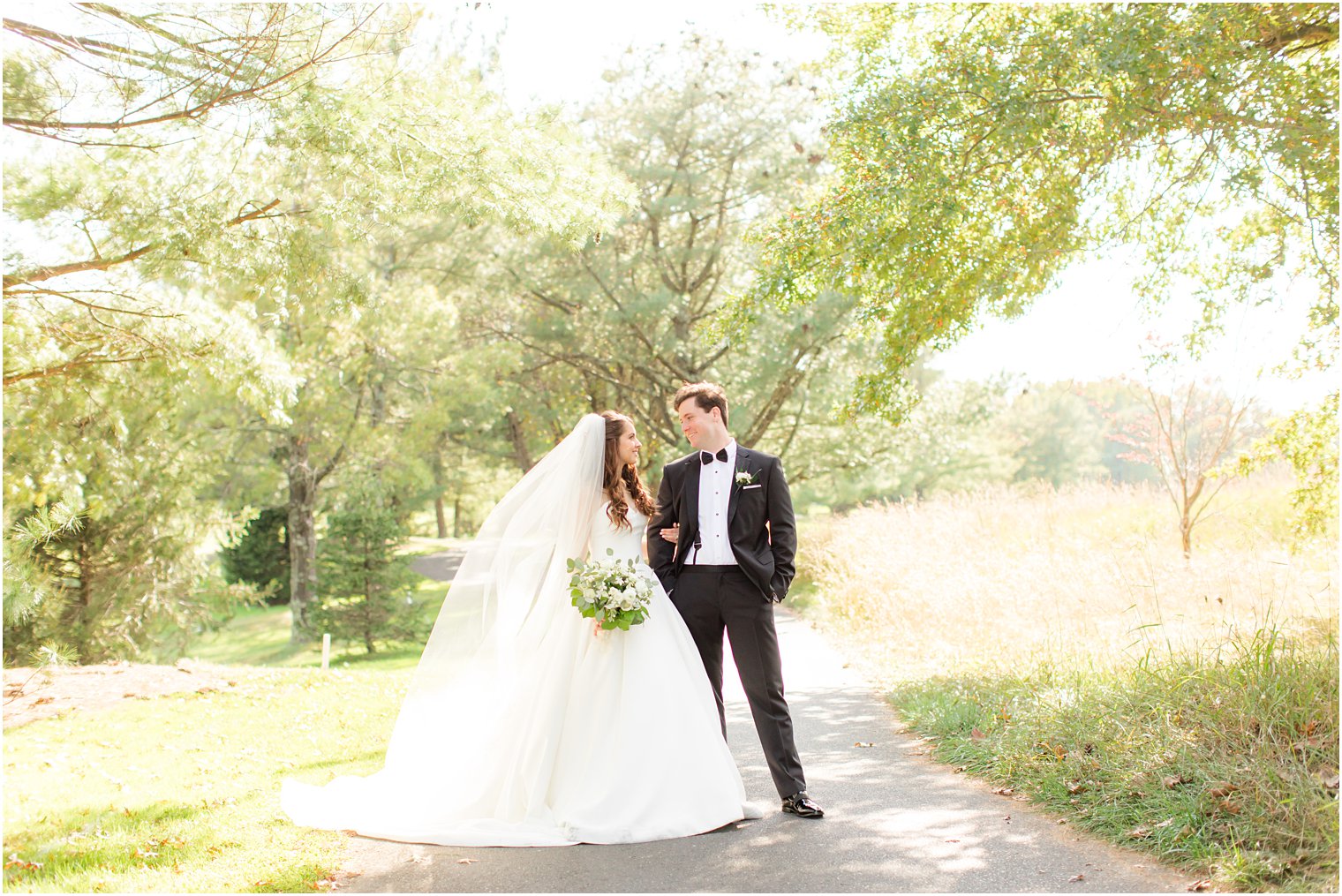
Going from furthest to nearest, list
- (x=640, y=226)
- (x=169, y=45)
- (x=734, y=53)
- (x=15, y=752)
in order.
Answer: (x=640, y=226), (x=734, y=53), (x=15, y=752), (x=169, y=45)

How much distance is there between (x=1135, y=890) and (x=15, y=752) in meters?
7.22

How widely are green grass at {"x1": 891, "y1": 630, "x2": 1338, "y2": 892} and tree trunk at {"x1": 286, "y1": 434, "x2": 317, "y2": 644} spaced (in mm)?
15829

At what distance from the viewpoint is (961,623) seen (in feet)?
33.0

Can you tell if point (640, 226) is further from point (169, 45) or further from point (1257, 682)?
point (1257, 682)

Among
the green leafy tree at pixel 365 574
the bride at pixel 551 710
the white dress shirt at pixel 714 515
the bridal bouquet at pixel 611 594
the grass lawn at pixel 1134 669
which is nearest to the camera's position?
the grass lawn at pixel 1134 669

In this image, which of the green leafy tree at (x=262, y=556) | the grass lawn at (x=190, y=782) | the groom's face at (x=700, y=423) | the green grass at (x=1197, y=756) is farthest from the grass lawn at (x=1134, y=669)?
the green leafy tree at (x=262, y=556)

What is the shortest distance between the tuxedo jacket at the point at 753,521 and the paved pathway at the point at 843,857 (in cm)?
129

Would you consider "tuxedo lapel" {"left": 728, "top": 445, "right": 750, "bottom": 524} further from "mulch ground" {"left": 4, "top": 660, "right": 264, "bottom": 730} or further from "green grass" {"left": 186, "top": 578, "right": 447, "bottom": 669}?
"green grass" {"left": 186, "top": 578, "right": 447, "bottom": 669}

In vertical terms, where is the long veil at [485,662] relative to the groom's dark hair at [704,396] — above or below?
below

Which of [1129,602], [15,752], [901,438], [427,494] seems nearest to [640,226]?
[901,438]

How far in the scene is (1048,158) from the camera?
8.83 metres

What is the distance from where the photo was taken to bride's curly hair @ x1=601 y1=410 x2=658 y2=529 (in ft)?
18.9

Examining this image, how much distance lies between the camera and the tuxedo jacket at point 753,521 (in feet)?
18.1

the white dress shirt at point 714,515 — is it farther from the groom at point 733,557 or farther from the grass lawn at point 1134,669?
the grass lawn at point 1134,669
